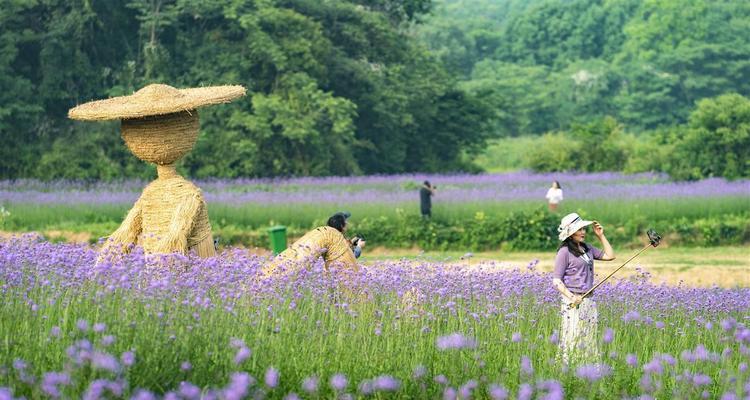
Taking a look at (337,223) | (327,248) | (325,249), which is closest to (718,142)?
(337,223)

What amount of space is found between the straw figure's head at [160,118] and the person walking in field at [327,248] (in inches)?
42.8

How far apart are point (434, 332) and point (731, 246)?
13590 millimetres

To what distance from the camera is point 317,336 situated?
21.9ft

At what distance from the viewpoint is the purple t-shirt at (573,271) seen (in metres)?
7.67

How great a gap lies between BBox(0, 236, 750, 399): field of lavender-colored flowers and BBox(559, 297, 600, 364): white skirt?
13 cm

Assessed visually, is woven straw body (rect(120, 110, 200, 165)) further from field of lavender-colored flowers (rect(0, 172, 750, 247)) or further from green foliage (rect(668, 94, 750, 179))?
green foliage (rect(668, 94, 750, 179))

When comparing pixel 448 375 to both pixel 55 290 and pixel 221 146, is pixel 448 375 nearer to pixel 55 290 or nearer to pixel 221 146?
pixel 55 290

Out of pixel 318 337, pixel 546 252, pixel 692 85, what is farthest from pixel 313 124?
pixel 692 85

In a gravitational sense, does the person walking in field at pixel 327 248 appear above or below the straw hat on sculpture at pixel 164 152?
below

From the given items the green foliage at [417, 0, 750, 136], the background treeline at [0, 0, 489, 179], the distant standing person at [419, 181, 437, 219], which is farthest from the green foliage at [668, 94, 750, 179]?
the green foliage at [417, 0, 750, 136]

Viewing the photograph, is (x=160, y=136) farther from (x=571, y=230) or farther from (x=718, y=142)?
(x=718, y=142)

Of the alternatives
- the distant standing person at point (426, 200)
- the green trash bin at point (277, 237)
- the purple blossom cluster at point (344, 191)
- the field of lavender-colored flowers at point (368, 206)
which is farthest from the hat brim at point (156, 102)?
the purple blossom cluster at point (344, 191)

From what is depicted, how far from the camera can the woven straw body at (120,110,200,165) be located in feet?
30.5

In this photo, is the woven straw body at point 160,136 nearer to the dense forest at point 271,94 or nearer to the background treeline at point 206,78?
the dense forest at point 271,94
